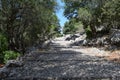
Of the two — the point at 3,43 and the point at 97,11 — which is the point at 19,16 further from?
the point at 97,11

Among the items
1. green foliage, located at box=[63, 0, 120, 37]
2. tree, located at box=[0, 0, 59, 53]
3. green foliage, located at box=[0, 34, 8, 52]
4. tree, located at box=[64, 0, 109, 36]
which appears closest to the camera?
tree, located at box=[0, 0, 59, 53]

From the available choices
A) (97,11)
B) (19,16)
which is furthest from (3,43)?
(97,11)

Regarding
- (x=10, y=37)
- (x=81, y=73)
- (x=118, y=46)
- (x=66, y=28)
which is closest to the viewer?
(x=81, y=73)

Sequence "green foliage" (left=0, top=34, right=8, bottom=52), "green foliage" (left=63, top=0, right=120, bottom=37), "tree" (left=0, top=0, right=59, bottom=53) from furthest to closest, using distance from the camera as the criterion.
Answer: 1. "green foliage" (left=63, top=0, right=120, bottom=37)
2. "green foliage" (left=0, top=34, right=8, bottom=52)
3. "tree" (left=0, top=0, right=59, bottom=53)

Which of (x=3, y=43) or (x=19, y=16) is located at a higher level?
(x=19, y=16)

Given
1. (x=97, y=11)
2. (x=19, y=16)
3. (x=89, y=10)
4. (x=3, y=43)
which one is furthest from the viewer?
(x=89, y=10)

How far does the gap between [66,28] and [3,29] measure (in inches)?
2825

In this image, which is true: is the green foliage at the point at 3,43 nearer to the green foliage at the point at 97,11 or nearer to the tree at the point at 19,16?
the tree at the point at 19,16

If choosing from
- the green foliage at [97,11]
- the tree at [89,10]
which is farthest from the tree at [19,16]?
the tree at [89,10]

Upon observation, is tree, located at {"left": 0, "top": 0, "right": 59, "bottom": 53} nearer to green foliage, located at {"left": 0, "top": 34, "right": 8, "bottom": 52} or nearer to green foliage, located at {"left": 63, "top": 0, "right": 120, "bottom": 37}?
green foliage, located at {"left": 0, "top": 34, "right": 8, "bottom": 52}

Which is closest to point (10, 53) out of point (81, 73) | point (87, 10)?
point (81, 73)

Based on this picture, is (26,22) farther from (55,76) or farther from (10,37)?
(55,76)

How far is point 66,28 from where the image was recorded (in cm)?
9075

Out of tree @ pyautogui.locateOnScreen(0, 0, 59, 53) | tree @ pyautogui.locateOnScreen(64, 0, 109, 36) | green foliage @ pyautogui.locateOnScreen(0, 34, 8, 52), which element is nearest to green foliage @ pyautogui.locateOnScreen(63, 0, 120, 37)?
tree @ pyautogui.locateOnScreen(64, 0, 109, 36)
